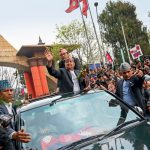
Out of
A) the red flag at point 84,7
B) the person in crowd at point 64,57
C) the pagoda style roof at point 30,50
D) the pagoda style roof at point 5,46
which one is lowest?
the person in crowd at point 64,57

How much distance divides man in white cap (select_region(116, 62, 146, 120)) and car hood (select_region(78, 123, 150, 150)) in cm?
220

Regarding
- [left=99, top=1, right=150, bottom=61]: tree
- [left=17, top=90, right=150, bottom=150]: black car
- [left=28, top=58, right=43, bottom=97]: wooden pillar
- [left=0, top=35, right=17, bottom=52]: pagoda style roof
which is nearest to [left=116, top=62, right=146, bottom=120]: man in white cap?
[left=17, top=90, right=150, bottom=150]: black car

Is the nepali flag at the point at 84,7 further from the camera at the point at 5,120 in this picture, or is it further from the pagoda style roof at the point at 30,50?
the camera at the point at 5,120

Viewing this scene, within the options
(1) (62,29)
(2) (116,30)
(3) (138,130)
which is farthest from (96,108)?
(2) (116,30)

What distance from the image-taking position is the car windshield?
470 centimetres

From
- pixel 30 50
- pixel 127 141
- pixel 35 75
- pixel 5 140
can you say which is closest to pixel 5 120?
pixel 5 140

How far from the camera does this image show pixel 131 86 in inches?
276

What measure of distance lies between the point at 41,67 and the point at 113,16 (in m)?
25.6

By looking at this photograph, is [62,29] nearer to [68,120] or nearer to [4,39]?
[4,39]

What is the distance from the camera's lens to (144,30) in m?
69.8

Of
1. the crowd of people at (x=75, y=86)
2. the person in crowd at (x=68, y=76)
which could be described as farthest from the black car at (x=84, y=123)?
the person in crowd at (x=68, y=76)

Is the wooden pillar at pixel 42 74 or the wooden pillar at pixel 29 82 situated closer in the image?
the wooden pillar at pixel 42 74

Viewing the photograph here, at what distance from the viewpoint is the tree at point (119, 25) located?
67000mm

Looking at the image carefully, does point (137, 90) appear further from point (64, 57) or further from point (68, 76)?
point (64, 57)
